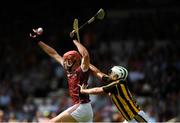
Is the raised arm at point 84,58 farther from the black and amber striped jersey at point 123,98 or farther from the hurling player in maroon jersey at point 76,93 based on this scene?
the black and amber striped jersey at point 123,98

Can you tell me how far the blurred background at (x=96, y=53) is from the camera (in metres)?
19.5

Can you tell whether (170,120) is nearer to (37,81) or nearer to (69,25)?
(37,81)

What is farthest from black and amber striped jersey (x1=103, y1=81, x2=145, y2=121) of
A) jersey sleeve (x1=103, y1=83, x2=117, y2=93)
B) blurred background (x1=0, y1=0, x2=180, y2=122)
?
blurred background (x1=0, y1=0, x2=180, y2=122)

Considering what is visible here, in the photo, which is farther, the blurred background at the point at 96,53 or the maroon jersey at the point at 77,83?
the blurred background at the point at 96,53

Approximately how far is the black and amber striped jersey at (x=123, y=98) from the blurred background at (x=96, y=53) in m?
5.14

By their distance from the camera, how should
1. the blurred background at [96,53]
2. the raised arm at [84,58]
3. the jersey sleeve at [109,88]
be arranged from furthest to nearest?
the blurred background at [96,53] → the raised arm at [84,58] → the jersey sleeve at [109,88]

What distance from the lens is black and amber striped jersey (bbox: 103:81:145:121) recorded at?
493 inches

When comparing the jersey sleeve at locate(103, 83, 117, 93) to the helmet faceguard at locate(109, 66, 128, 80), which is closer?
the jersey sleeve at locate(103, 83, 117, 93)

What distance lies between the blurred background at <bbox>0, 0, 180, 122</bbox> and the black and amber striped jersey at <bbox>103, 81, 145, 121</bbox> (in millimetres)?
5137

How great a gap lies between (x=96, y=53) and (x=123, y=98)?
9050 mm

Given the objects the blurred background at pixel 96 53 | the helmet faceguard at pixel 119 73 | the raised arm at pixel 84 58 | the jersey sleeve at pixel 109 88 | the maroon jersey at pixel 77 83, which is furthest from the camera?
the blurred background at pixel 96 53

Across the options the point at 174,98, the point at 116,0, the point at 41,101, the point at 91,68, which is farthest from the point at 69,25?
the point at 91,68

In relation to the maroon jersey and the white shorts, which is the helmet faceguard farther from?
the white shorts

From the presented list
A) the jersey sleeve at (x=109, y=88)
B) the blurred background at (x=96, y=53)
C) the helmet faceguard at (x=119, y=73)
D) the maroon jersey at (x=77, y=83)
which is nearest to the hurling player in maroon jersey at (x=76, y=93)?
the maroon jersey at (x=77, y=83)
